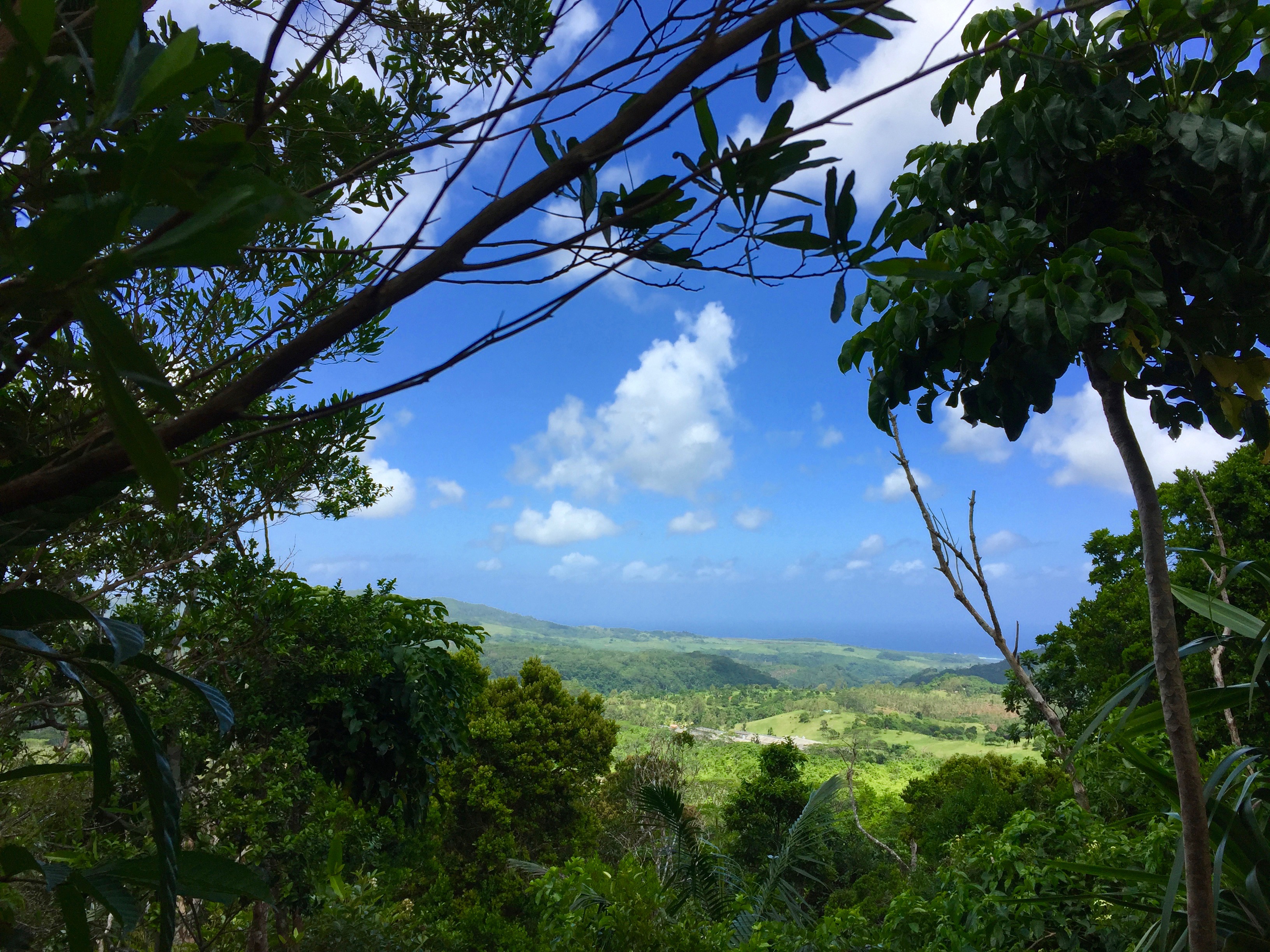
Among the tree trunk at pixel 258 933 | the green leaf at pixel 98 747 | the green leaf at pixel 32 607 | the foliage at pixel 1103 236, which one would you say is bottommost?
the tree trunk at pixel 258 933

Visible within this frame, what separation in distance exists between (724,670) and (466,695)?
48406 mm

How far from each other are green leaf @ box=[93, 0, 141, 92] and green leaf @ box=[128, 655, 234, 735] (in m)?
0.37

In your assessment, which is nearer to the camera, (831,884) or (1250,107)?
(1250,107)

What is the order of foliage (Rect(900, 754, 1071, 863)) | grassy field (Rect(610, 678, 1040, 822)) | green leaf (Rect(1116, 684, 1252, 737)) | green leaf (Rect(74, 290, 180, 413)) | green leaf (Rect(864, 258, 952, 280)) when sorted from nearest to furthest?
green leaf (Rect(74, 290, 180, 413))
green leaf (Rect(864, 258, 952, 280))
green leaf (Rect(1116, 684, 1252, 737))
foliage (Rect(900, 754, 1071, 863))
grassy field (Rect(610, 678, 1040, 822))

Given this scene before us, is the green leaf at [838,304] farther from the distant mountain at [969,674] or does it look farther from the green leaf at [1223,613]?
the distant mountain at [969,674]

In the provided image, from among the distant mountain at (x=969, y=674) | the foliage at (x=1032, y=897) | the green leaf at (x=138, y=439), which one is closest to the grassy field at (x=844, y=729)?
the distant mountain at (x=969, y=674)

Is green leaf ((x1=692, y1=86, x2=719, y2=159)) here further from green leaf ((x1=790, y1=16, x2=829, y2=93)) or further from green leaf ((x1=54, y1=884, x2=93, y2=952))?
green leaf ((x1=54, y1=884, x2=93, y2=952))

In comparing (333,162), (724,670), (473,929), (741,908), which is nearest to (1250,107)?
(333,162)

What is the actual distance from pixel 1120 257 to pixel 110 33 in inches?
52.7

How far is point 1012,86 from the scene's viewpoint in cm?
131

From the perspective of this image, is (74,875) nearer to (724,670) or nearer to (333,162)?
(333,162)

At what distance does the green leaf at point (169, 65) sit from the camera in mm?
318

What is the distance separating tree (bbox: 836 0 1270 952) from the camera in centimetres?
116

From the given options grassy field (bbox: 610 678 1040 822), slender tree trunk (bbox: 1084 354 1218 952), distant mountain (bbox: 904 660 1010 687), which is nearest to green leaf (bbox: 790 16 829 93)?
slender tree trunk (bbox: 1084 354 1218 952)
